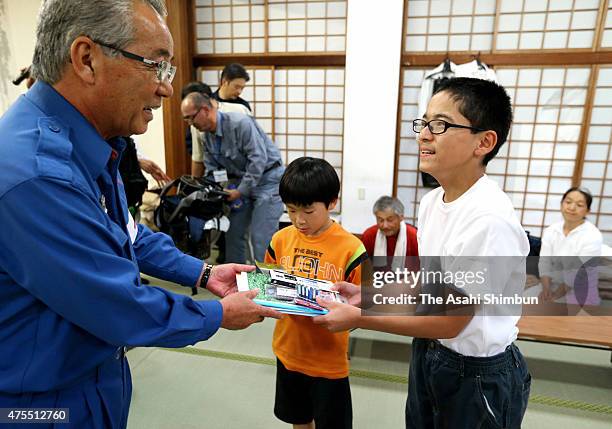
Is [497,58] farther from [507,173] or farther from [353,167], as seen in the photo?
[353,167]

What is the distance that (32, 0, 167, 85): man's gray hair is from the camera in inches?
29.5

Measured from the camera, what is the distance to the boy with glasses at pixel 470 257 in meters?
0.96

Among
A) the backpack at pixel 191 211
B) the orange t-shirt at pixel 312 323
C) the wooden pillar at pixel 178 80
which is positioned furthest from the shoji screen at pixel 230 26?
the orange t-shirt at pixel 312 323

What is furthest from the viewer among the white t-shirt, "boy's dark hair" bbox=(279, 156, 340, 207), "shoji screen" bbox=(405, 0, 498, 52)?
"shoji screen" bbox=(405, 0, 498, 52)

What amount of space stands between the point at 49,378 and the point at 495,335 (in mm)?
1020

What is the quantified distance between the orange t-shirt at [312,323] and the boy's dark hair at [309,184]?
5.2 inches

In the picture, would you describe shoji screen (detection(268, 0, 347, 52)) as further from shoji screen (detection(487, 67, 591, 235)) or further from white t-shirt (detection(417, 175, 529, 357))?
white t-shirt (detection(417, 175, 529, 357))

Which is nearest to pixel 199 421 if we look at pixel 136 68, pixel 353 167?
pixel 136 68

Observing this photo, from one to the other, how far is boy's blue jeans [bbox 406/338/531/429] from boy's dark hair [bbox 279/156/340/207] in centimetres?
61

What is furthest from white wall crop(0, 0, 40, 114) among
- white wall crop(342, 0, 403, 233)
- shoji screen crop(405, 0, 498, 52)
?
shoji screen crop(405, 0, 498, 52)

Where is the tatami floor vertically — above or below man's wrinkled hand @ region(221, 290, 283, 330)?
below

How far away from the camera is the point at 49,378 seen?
785 millimetres

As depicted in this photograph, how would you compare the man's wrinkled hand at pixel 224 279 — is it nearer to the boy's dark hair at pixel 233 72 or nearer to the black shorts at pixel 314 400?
the black shorts at pixel 314 400

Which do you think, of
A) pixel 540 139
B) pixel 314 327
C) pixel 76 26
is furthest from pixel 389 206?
pixel 76 26
